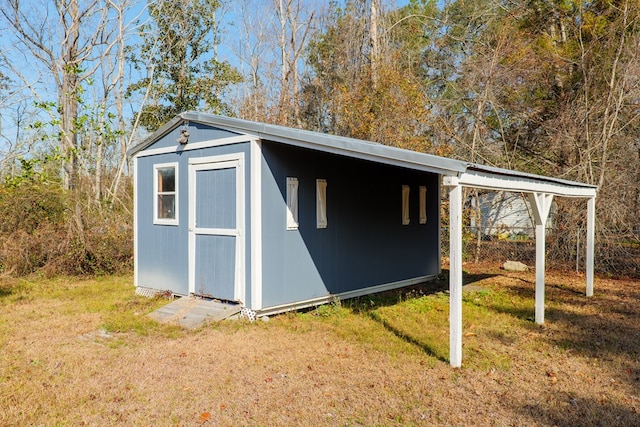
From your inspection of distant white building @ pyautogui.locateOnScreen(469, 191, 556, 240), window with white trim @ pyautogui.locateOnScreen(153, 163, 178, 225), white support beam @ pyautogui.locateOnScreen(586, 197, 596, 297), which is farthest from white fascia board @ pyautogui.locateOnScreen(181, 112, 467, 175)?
distant white building @ pyautogui.locateOnScreen(469, 191, 556, 240)

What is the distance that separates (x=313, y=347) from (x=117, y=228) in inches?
277

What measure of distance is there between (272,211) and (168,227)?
212cm

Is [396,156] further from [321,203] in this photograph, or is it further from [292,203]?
[321,203]

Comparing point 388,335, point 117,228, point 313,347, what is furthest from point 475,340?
point 117,228

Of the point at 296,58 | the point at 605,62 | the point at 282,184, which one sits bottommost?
the point at 282,184

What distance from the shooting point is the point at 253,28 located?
67.3 ft

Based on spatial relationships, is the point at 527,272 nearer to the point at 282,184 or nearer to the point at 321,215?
the point at 321,215

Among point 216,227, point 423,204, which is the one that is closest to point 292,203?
point 216,227

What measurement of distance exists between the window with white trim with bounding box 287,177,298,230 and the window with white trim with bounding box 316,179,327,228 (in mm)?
415

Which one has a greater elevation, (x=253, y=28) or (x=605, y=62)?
(x=253, y=28)

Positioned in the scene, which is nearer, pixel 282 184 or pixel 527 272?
pixel 282 184

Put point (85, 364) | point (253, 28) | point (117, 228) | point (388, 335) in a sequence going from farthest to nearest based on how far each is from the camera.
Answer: point (253, 28) < point (117, 228) < point (388, 335) < point (85, 364)

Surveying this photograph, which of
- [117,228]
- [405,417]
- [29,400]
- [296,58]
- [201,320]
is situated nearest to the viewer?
[405,417]

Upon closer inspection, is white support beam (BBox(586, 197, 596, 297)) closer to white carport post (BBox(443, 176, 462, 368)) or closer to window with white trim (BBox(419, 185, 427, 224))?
window with white trim (BBox(419, 185, 427, 224))
